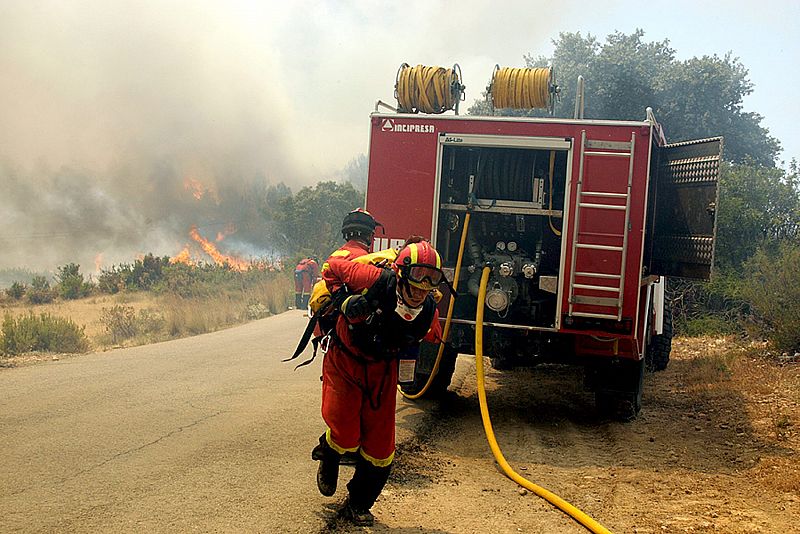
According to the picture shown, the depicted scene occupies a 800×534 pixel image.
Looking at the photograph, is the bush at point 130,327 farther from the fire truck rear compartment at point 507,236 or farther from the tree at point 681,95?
the tree at point 681,95

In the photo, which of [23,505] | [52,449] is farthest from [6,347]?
[23,505]

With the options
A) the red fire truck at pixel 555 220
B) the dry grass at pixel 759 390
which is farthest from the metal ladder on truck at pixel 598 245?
the dry grass at pixel 759 390

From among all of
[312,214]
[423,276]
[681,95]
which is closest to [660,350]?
[423,276]

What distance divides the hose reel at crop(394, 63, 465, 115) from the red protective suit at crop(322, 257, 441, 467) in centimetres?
380

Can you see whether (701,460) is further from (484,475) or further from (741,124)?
(741,124)

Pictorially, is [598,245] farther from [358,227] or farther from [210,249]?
[210,249]

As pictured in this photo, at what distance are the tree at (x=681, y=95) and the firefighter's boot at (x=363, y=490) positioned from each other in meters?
21.6

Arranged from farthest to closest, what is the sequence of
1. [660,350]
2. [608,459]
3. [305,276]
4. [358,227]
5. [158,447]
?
1. [305,276]
2. [660,350]
3. [608,459]
4. [158,447]
5. [358,227]

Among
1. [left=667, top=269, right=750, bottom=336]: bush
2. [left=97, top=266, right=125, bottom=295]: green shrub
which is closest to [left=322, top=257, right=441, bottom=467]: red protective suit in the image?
[left=667, top=269, right=750, bottom=336]: bush

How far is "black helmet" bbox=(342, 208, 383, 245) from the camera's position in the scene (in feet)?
15.5

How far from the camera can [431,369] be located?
7703 millimetres

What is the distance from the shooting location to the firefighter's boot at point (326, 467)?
4.35 meters

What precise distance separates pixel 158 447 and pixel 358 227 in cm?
239

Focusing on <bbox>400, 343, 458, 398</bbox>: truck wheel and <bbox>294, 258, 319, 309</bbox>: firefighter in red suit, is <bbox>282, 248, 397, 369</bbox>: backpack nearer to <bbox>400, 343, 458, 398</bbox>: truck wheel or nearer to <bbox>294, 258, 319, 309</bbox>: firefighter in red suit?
<bbox>400, 343, 458, 398</bbox>: truck wheel
